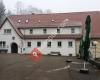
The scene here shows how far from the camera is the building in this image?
5044 centimetres

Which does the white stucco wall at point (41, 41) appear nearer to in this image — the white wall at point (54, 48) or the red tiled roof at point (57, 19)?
the white wall at point (54, 48)

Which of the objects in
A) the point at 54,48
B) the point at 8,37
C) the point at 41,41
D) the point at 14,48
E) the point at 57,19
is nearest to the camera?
the point at 54,48

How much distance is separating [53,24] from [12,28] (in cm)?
1035

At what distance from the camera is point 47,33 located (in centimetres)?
5266

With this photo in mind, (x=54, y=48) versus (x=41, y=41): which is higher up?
(x=41, y=41)

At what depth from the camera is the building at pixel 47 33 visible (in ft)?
165

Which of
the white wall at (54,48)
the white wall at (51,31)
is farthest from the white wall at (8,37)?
the white wall at (51,31)

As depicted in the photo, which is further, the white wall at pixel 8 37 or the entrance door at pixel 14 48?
the entrance door at pixel 14 48

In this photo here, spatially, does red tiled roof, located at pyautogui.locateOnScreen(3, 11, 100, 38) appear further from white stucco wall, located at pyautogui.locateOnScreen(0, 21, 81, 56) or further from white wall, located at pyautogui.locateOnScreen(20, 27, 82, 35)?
white stucco wall, located at pyautogui.locateOnScreen(0, 21, 81, 56)

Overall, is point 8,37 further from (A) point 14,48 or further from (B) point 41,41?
(B) point 41,41

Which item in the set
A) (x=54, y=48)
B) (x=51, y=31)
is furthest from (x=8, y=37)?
(x=54, y=48)

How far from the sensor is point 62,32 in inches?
2028

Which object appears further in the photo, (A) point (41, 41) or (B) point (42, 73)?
(A) point (41, 41)

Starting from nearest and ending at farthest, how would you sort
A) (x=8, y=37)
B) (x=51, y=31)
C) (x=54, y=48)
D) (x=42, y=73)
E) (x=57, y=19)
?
1. (x=42, y=73)
2. (x=54, y=48)
3. (x=51, y=31)
4. (x=8, y=37)
5. (x=57, y=19)
